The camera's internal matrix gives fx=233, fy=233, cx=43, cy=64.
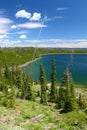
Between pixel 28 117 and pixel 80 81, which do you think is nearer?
pixel 28 117

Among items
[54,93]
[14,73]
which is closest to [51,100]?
[54,93]

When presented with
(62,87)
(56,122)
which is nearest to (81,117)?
(56,122)

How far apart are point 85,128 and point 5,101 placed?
24299 millimetres

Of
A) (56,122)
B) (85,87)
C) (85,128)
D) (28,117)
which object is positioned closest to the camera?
(85,128)

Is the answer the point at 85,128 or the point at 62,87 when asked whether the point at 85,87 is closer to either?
the point at 62,87

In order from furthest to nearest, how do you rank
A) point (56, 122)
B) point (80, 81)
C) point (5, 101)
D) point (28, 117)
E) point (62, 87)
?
point (80, 81), point (62, 87), point (5, 101), point (28, 117), point (56, 122)

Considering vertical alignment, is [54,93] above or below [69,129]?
below

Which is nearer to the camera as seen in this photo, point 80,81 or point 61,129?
point 61,129

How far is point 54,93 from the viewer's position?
86812 mm

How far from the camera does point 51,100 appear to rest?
8556 cm

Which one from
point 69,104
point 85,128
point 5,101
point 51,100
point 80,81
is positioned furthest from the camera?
point 80,81

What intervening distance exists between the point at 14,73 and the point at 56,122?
114331mm

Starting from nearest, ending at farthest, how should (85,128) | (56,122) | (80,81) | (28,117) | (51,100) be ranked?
1. (85,128)
2. (56,122)
3. (28,117)
4. (51,100)
5. (80,81)

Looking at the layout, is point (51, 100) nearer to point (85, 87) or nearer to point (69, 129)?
point (85, 87)
